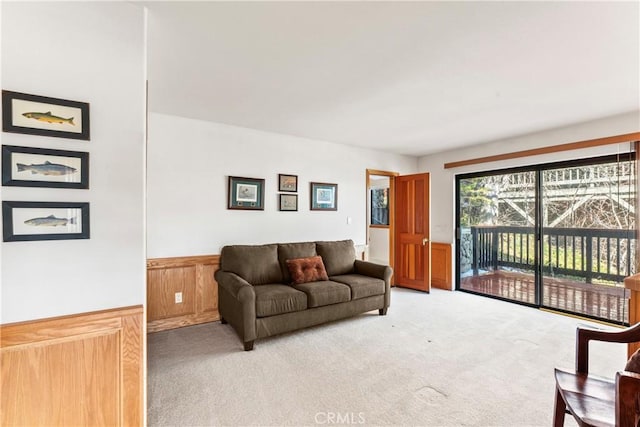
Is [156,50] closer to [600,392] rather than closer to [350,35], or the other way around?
[350,35]

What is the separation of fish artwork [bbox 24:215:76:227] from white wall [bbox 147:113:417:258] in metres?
1.80

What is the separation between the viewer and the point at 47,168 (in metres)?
1.35

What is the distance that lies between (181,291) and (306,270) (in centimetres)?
143

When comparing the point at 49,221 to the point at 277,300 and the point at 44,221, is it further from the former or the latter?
the point at 277,300

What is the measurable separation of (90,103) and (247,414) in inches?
77.5

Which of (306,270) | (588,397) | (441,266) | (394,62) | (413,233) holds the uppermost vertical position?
(394,62)

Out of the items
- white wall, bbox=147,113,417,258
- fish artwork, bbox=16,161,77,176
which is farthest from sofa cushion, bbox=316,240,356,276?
fish artwork, bbox=16,161,77,176

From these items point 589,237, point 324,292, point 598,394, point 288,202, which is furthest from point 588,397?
point 288,202

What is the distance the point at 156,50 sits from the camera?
201 centimetres

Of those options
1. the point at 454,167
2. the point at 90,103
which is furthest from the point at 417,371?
the point at 454,167

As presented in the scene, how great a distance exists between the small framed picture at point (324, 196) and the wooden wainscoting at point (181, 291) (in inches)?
62.5

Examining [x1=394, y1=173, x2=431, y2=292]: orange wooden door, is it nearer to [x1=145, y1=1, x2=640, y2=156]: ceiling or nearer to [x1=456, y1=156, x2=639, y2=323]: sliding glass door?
[x1=456, y1=156, x2=639, y2=323]: sliding glass door

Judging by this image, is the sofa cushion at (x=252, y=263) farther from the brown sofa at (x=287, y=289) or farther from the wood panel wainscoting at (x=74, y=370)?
the wood panel wainscoting at (x=74, y=370)

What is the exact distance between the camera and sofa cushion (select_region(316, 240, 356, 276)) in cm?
388
